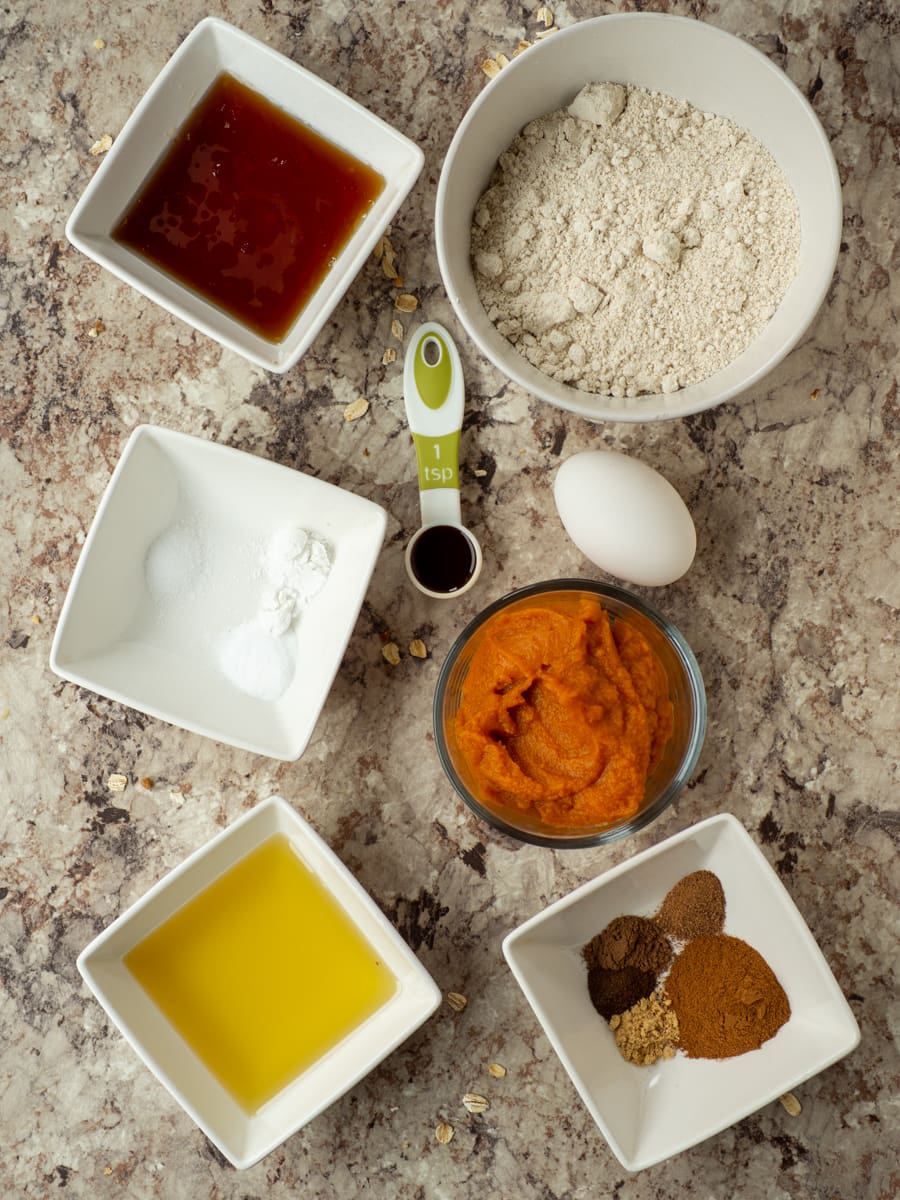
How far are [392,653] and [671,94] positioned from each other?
1013 mm

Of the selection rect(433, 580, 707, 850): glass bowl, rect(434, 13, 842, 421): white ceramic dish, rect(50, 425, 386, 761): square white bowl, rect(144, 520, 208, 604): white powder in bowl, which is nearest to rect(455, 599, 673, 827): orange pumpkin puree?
rect(433, 580, 707, 850): glass bowl

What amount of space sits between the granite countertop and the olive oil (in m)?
0.11

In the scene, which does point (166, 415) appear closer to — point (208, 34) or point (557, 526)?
point (208, 34)

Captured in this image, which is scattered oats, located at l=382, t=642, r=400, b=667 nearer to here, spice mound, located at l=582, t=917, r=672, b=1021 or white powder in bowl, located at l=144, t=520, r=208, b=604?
white powder in bowl, located at l=144, t=520, r=208, b=604

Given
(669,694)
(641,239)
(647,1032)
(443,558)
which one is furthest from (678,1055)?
(641,239)

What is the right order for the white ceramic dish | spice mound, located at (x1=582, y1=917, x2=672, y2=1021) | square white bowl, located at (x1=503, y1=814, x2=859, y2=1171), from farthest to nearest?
spice mound, located at (x1=582, y1=917, x2=672, y2=1021) → square white bowl, located at (x1=503, y1=814, x2=859, y2=1171) → the white ceramic dish

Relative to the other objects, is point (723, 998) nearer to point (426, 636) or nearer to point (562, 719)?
point (562, 719)

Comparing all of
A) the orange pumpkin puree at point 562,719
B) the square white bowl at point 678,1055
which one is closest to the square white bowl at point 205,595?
the orange pumpkin puree at point 562,719

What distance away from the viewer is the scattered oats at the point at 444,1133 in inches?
62.3

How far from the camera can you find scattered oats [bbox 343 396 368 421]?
1570 mm

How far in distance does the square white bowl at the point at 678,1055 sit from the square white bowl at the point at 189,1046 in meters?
0.22

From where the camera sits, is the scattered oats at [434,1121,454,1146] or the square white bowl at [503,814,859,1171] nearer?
the square white bowl at [503,814,859,1171]

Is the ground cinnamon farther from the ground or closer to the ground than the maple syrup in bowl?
closer to the ground

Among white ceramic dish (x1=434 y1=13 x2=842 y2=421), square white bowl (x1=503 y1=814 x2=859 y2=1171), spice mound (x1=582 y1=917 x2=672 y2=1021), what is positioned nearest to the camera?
white ceramic dish (x1=434 y1=13 x2=842 y2=421)
